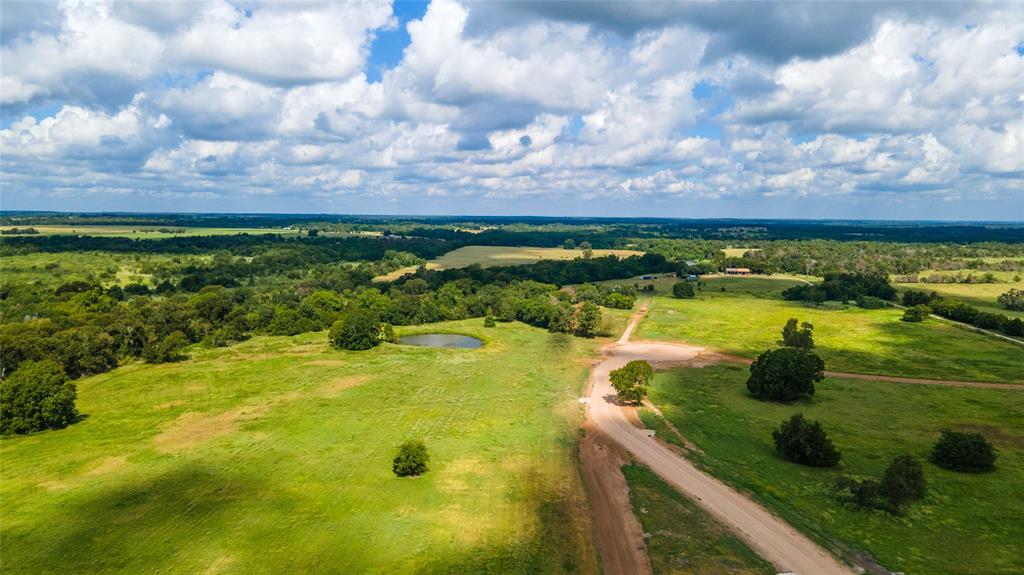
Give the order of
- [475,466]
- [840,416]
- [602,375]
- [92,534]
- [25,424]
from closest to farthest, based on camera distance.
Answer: [92,534], [475,466], [25,424], [840,416], [602,375]

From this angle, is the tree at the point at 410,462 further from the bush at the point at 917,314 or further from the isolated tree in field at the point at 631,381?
the bush at the point at 917,314

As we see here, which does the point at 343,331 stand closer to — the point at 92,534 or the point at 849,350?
the point at 92,534

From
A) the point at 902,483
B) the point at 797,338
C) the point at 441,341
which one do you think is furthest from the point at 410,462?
the point at 797,338

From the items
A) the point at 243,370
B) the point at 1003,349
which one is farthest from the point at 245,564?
the point at 1003,349

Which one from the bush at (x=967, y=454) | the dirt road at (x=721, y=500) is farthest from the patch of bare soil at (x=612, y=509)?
the bush at (x=967, y=454)

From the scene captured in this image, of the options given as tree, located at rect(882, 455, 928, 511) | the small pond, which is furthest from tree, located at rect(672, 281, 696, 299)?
tree, located at rect(882, 455, 928, 511)

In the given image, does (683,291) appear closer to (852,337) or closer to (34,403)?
(852,337)
